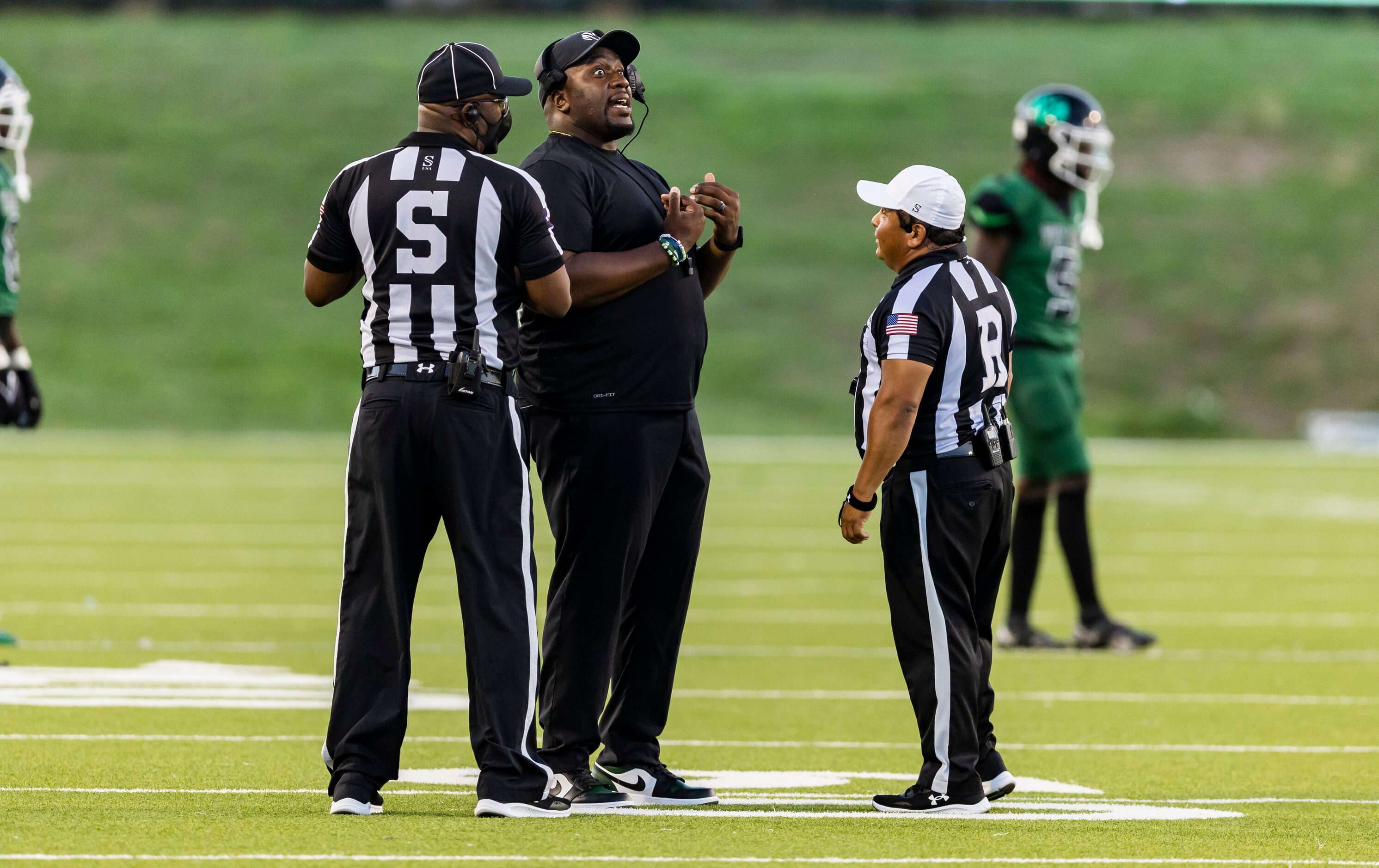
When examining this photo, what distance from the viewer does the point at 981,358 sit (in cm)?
582

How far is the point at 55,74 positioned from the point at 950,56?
1844 centimetres

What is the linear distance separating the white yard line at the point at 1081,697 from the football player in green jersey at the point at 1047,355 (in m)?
1.36

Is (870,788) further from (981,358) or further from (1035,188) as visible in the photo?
(1035,188)

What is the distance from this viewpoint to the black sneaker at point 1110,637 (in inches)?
388

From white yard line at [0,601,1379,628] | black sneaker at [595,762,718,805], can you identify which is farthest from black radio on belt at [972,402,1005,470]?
white yard line at [0,601,1379,628]

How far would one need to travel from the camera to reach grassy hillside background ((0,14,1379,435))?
31656mm

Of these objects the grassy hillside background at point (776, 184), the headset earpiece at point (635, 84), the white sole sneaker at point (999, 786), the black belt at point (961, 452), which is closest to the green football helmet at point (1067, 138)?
the headset earpiece at point (635, 84)

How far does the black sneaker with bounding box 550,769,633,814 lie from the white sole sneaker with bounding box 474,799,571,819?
0.53ft

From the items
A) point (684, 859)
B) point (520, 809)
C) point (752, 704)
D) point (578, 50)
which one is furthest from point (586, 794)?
point (752, 704)

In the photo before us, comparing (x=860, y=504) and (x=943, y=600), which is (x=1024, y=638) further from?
(x=860, y=504)

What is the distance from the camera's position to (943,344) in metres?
5.73

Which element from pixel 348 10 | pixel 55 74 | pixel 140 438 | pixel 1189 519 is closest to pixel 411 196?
pixel 1189 519

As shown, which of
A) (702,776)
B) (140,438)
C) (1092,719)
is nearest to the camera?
(702,776)

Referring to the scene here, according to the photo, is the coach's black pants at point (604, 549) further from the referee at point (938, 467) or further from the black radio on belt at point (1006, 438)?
the black radio on belt at point (1006, 438)
